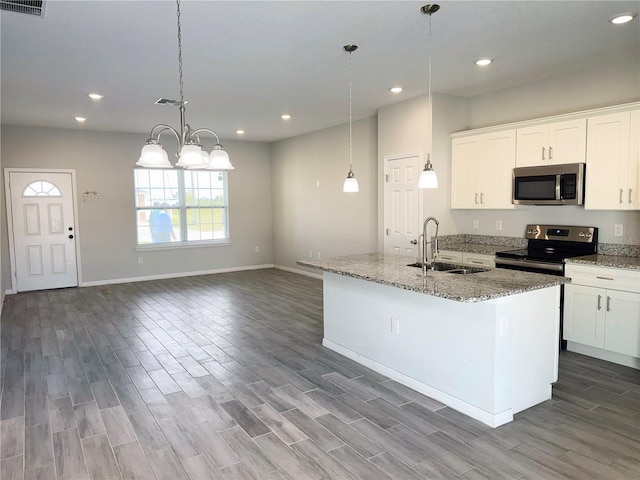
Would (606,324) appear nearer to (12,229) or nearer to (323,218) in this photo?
(323,218)

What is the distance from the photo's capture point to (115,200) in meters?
7.70

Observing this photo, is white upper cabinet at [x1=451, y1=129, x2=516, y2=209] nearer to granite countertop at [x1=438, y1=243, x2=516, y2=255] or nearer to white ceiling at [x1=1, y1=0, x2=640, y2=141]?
granite countertop at [x1=438, y1=243, x2=516, y2=255]

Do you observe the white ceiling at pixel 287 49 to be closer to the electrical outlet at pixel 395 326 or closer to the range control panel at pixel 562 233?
the range control panel at pixel 562 233

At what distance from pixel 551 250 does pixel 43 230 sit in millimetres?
7513

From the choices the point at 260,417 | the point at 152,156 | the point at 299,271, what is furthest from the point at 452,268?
the point at 299,271

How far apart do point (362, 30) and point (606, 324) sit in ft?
10.3

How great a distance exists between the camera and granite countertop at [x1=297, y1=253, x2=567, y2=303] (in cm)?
262

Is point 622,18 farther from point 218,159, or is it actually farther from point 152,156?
point 152,156

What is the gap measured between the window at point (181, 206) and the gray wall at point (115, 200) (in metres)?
0.18

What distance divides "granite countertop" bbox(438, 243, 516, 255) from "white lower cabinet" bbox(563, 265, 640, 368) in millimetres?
941

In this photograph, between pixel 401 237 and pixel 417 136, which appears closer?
pixel 417 136

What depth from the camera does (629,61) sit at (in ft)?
13.0

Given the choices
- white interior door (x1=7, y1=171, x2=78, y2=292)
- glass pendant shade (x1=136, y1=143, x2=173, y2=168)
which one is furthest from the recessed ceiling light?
white interior door (x1=7, y1=171, x2=78, y2=292)

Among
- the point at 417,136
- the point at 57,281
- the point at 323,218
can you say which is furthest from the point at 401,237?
the point at 57,281
